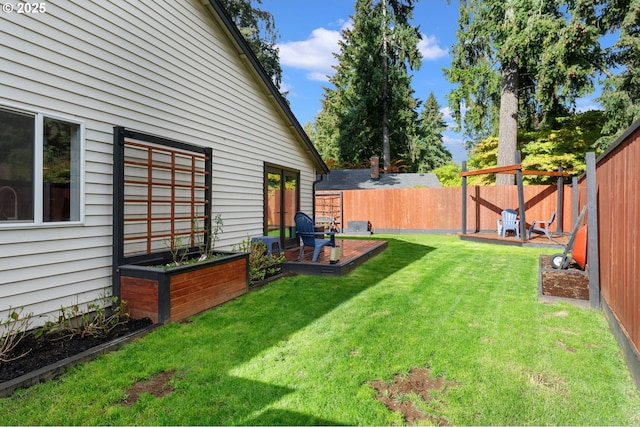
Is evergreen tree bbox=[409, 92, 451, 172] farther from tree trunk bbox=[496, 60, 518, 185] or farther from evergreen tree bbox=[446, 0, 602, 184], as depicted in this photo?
tree trunk bbox=[496, 60, 518, 185]

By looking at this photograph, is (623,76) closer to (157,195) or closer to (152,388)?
(157,195)

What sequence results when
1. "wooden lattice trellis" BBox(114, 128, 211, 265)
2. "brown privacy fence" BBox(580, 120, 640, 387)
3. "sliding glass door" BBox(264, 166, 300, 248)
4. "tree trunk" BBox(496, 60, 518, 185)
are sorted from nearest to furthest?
"brown privacy fence" BBox(580, 120, 640, 387) < "wooden lattice trellis" BBox(114, 128, 211, 265) < "sliding glass door" BBox(264, 166, 300, 248) < "tree trunk" BBox(496, 60, 518, 185)

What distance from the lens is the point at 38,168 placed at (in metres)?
3.08

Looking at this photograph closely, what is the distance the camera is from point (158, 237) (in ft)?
14.4

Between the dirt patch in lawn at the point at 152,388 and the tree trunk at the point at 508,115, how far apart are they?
13950 mm

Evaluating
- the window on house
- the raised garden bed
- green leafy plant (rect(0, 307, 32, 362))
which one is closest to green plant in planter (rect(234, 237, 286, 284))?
the window on house

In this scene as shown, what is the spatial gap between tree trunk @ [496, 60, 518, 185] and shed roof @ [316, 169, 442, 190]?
6132 millimetres

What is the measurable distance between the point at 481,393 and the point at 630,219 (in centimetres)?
186

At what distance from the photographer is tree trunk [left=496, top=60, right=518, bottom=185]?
44.6 feet

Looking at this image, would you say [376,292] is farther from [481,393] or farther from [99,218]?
[99,218]

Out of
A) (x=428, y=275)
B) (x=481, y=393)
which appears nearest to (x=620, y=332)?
(x=481, y=393)

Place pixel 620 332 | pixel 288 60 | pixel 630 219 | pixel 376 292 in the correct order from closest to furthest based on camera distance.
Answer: pixel 630 219, pixel 620 332, pixel 376 292, pixel 288 60

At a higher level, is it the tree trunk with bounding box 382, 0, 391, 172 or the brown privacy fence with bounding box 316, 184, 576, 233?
the tree trunk with bounding box 382, 0, 391, 172

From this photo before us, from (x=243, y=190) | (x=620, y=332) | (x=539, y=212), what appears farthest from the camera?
(x=539, y=212)
